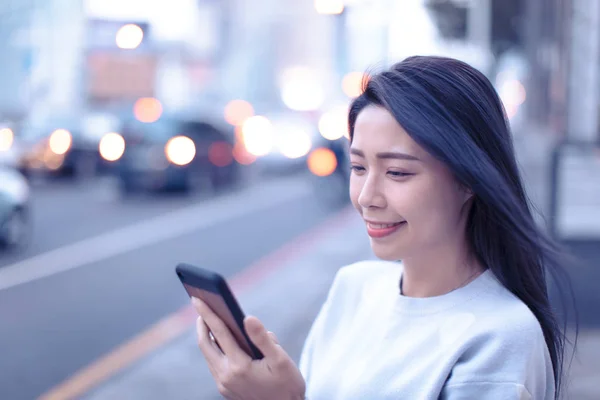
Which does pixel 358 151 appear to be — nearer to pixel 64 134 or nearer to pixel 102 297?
pixel 102 297

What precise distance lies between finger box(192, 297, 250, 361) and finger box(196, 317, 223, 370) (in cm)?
3

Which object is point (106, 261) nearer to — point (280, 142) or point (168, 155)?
point (168, 155)

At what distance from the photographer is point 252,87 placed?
66.3 meters

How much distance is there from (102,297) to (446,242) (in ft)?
23.0

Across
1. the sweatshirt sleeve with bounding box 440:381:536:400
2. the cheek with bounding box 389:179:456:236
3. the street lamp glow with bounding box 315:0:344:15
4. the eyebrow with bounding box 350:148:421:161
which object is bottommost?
the sweatshirt sleeve with bounding box 440:381:536:400

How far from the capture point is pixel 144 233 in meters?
13.0

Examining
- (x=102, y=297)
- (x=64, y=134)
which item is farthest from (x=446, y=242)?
(x=64, y=134)

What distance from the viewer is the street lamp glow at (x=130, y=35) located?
19000mm

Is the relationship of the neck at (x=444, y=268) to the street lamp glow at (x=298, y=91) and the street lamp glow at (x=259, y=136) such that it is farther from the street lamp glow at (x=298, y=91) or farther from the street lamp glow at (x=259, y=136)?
the street lamp glow at (x=298, y=91)

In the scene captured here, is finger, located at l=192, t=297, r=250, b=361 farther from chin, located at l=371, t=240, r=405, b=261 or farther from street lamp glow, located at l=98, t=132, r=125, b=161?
street lamp glow, located at l=98, t=132, r=125, b=161

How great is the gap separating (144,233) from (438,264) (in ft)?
37.1

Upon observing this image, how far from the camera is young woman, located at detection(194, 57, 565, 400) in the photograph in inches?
69.1

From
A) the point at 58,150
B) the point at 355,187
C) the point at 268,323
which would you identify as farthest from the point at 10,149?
the point at 355,187

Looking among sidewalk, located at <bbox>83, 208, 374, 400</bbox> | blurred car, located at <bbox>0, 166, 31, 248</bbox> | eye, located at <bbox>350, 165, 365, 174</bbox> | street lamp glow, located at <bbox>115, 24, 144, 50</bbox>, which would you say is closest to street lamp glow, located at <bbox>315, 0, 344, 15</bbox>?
sidewalk, located at <bbox>83, 208, 374, 400</bbox>
